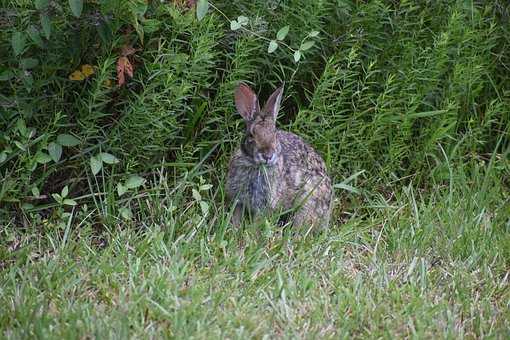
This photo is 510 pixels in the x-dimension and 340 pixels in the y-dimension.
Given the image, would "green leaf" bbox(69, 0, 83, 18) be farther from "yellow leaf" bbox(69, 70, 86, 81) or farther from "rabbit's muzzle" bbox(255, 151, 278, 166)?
"rabbit's muzzle" bbox(255, 151, 278, 166)

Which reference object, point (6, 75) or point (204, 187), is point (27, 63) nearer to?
point (6, 75)

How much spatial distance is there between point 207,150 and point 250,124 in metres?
0.60

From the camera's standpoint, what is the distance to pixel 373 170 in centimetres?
645

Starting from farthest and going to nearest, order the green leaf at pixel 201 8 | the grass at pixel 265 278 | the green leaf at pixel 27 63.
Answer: the green leaf at pixel 27 63
the green leaf at pixel 201 8
the grass at pixel 265 278

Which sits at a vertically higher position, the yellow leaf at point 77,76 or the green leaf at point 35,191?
the yellow leaf at point 77,76

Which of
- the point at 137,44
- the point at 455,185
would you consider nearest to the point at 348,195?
the point at 455,185

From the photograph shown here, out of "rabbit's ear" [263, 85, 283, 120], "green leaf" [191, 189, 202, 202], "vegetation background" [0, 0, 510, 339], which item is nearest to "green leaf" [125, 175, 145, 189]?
"vegetation background" [0, 0, 510, 339]

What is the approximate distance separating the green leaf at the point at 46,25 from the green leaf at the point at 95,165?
0.75m

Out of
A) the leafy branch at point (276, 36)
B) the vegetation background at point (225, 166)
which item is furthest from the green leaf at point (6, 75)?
the leafy branch at point (276, 36)

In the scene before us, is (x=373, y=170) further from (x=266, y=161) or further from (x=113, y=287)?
(x=113, y=287)

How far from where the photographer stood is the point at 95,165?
5449 mm

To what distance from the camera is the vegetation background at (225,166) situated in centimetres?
458

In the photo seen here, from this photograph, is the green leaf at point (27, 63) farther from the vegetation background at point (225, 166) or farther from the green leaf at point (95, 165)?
the green leaf at point (95, 165)

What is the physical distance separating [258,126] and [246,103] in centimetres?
18
